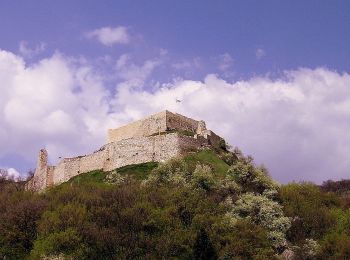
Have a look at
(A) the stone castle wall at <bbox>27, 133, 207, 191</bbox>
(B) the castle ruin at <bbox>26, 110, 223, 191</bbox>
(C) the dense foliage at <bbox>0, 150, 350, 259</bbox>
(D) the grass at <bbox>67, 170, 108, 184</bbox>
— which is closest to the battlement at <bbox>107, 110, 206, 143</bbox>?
(B) the castle ruin at <bbox>26, 110, 223, 191</bbox>

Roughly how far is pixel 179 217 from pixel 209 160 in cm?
1581

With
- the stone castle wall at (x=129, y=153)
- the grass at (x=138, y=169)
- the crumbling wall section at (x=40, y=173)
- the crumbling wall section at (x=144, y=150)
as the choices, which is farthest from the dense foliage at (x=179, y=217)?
the crumbling wall section at (x=40, y=173)

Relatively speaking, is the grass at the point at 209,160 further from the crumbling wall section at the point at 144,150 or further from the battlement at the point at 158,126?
the battlement at the point at 158,126

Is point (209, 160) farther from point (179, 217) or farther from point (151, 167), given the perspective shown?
point (179, 217)

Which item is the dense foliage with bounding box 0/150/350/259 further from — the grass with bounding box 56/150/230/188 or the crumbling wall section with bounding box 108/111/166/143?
the crumbling wall section with bounding box 108/111/166/143

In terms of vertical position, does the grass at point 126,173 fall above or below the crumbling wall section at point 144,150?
below

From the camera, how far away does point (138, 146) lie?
84.0 metres

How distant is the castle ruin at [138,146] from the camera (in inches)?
3280

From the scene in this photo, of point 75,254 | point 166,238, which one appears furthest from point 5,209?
point 166,238

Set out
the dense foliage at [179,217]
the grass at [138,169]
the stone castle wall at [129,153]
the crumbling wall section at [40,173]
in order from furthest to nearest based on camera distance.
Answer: the crumbling wall section at [40,173], the stone castle wall at [129,153], the grass at [138,169], the dense foliage at [179,217]

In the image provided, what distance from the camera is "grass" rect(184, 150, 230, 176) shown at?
7994 cm

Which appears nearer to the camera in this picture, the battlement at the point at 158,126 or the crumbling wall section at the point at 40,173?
the battlement at the point at 158,126

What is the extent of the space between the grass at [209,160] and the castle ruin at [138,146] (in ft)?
4.65

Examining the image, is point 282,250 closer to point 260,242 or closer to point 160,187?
point 260,242
